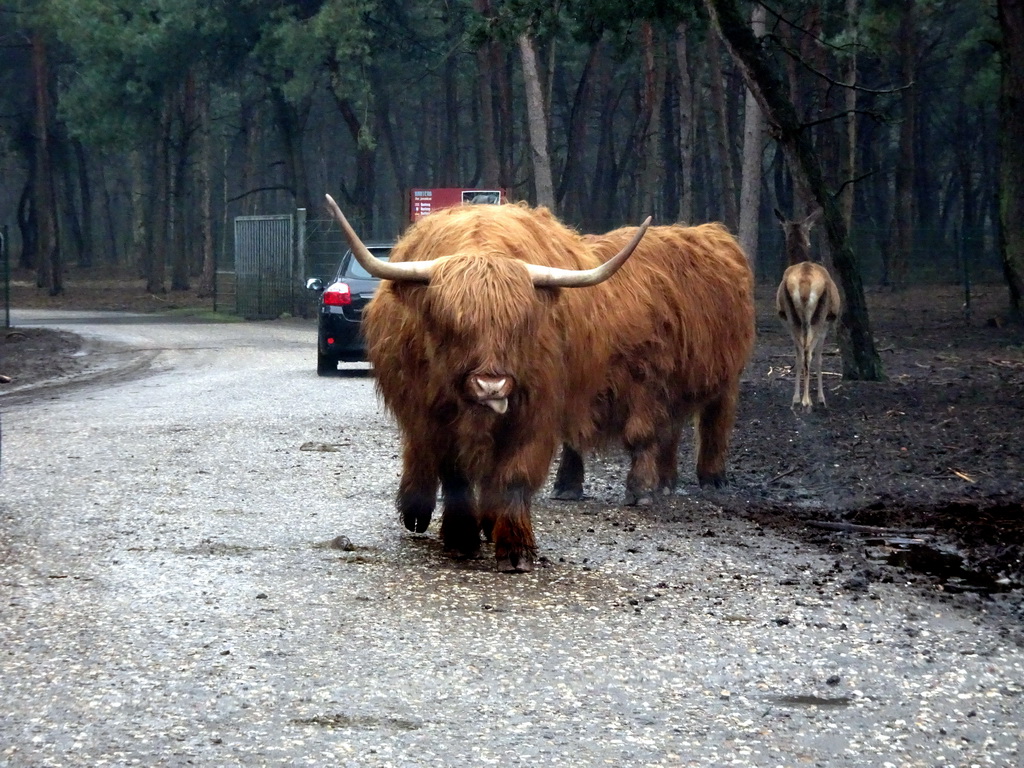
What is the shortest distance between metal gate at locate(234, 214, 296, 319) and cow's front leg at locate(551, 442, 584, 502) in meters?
24.4

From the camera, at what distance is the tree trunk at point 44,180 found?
40375 millimetres

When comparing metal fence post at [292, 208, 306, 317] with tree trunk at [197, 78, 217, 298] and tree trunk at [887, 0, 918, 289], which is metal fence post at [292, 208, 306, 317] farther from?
tree trunk at [887, 0, 918, 289]

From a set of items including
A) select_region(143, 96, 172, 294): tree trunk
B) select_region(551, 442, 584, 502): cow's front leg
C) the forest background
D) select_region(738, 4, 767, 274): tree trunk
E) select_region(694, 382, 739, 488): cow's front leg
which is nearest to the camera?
select_region(551, 442, 584, 502): cow's front leg

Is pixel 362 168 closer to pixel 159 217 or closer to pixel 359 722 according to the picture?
pixel 159 217

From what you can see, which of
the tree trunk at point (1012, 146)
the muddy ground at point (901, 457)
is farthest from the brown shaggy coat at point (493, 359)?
the tree trunk at point (1012, 146)

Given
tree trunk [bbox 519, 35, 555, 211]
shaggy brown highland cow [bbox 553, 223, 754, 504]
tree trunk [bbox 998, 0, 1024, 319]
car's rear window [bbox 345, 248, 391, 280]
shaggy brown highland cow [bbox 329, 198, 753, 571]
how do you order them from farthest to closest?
tree trunk [bbox 519, 35, 555, 211] → car's rear window [bbox 345, 248, 391, 280] → tree trunk [bbox 998, 0, 1024, 319] → shaggy brown highland cow [bbox 553, 223, 754, 504] → shaggy brown highland cow [bbox 329, 198, 753, 571]

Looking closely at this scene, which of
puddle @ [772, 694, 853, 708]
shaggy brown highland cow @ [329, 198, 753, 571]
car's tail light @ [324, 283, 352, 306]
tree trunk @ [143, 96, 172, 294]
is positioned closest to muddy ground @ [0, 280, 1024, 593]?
shaggy brown highland cow @ [329, 198, 753, 571]

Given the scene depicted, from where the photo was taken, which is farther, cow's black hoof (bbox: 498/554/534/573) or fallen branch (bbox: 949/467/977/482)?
fallen branch (bbox: 949/467/977/482)

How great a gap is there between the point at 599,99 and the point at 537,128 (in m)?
28.0

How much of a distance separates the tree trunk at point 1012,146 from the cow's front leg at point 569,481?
8.27 meters

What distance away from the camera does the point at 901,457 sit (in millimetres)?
10398

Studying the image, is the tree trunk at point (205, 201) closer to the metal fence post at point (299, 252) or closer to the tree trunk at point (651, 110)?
the metal fence post at point (299, 252)

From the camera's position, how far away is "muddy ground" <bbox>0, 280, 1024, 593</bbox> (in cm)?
769

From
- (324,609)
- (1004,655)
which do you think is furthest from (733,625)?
(324,609)
